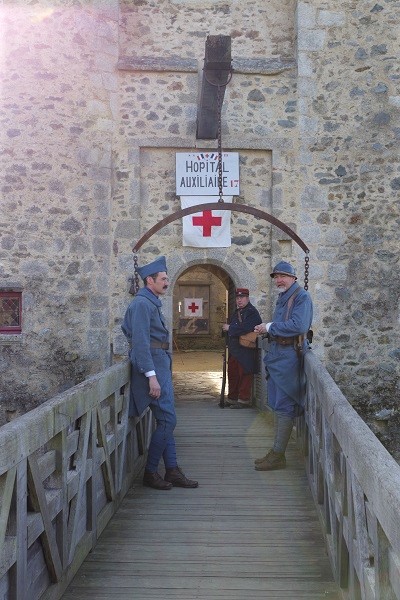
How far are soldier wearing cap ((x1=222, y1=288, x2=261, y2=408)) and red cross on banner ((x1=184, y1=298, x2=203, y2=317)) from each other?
11.2 meters

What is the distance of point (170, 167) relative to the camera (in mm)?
8609

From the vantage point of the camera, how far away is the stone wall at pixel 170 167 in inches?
329

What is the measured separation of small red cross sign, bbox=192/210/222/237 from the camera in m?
8.55

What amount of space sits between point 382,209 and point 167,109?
290 cm

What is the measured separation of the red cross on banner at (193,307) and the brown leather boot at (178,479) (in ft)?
48.2

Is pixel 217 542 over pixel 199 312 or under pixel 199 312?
under

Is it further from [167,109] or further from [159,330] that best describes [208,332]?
[159,330]

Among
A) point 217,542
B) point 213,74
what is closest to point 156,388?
point 217,542

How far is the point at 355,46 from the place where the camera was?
28.1 feet

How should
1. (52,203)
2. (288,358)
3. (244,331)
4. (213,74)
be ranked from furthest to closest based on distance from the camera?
(52,203)
(244,331)
(213,74)
(288,358)

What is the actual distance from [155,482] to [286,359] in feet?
4.47

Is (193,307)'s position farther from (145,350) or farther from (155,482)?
(145,350)

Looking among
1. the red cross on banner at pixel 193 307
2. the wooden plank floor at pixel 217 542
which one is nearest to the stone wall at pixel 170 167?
the wooden plank floor at pixel 217 542

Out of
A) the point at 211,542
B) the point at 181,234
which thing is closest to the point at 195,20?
the point at 181,234
